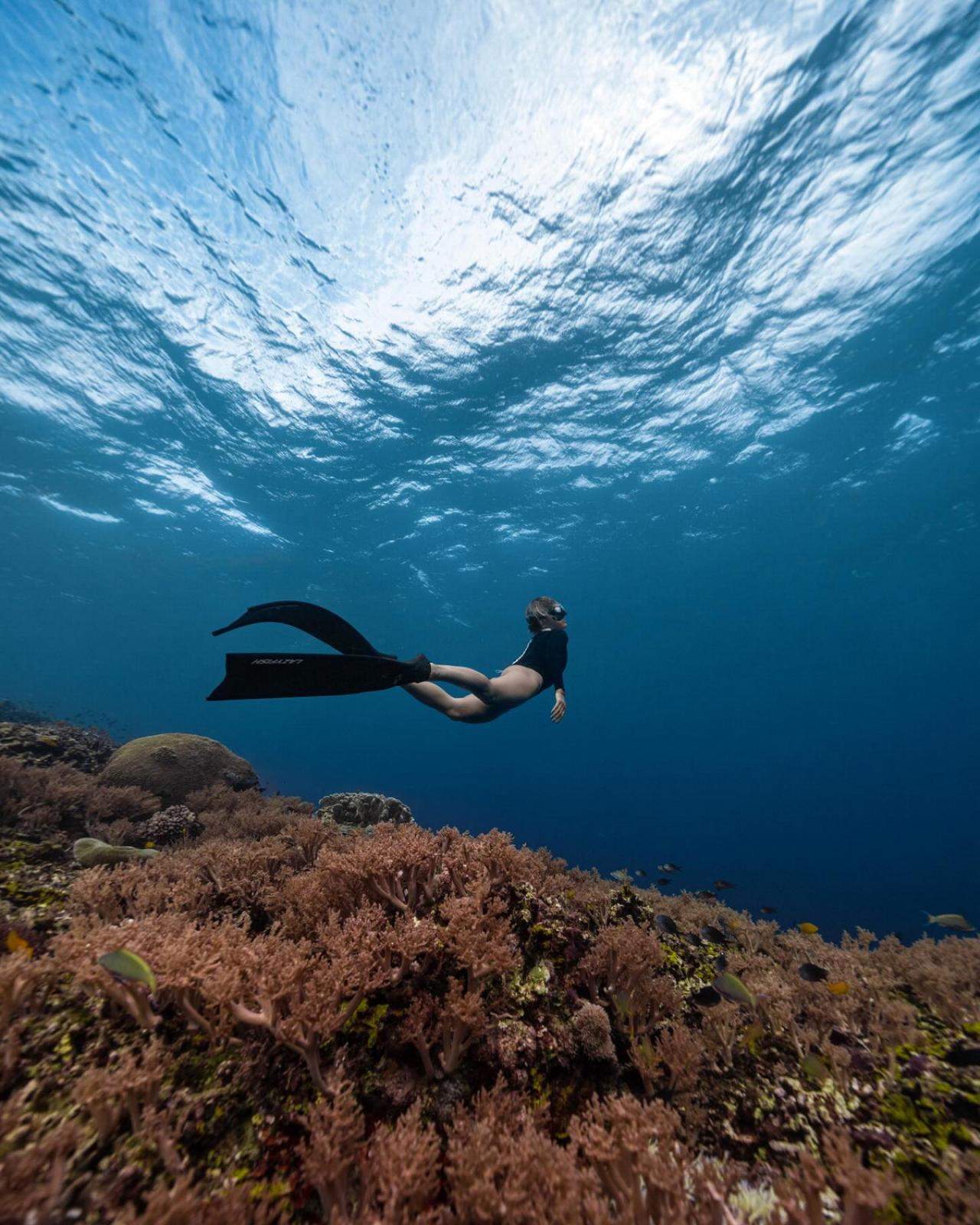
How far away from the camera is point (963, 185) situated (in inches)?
492

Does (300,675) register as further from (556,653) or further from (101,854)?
(556,653)

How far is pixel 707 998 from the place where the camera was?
140 inches

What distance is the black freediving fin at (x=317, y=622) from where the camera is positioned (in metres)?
5.24

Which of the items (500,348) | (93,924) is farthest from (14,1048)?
(500,348)

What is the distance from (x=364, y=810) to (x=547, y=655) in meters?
4.45

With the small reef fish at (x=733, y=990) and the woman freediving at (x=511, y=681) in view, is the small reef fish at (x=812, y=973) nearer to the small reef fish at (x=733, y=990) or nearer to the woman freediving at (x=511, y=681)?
the small reef fish at (x=733, y=990)

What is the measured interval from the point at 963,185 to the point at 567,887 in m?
20.6

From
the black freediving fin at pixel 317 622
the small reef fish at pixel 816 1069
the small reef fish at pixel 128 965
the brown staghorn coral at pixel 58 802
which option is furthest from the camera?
the brown staghorn coral at pixel 58 802

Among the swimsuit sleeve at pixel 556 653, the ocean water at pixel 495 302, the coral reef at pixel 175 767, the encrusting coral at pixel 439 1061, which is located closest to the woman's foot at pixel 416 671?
the encrusting coral at pixel 439 1061

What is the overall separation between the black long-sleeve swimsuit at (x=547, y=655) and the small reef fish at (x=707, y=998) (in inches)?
178

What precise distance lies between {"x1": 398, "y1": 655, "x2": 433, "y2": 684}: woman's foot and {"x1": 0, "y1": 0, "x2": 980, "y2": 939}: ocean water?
1433cm

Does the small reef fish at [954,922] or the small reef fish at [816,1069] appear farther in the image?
the small reef fish at [954,922]

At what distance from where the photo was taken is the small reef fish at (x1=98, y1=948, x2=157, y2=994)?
7.48 ft

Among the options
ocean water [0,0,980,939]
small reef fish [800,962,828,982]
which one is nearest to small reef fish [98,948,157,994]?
small reef fish [800,962,828,982]
